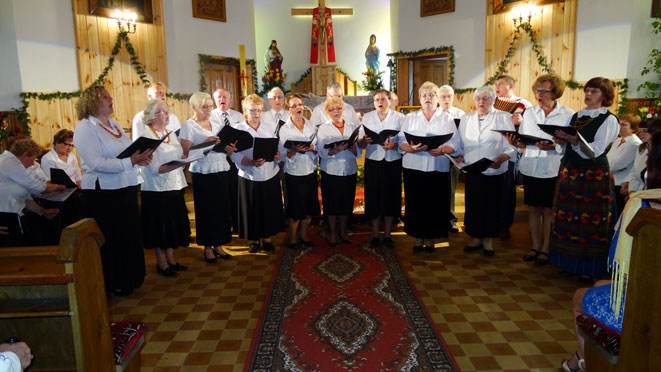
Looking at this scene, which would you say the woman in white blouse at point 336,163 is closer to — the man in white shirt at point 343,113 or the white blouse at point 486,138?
the man in white shirt at point 343,113

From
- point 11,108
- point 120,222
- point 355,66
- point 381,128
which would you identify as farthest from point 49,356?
point 355,66

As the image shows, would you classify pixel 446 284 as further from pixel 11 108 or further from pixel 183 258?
pixel 11 108

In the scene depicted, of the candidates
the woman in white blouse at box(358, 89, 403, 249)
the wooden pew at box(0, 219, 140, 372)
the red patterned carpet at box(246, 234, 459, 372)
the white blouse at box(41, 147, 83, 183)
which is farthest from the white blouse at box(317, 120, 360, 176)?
the wooden pew at box(0, 219, 140, 372)

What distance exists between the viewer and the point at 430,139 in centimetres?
372

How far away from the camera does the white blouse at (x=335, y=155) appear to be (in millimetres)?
4336

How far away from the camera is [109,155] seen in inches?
123

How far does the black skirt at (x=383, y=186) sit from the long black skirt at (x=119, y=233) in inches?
85.9

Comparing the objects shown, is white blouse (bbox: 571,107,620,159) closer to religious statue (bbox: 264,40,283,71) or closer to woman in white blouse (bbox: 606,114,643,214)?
woman in white blouse (bbox: 606,114,643,214)

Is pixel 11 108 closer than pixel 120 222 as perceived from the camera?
No

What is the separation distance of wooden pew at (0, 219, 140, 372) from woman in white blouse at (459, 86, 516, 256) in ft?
10.7

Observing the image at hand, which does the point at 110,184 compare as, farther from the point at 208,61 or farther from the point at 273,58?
the point at 273,58

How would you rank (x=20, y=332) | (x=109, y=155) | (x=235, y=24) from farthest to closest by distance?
(x=235, y=24), (x=109, y=155), (x=20, y=332)

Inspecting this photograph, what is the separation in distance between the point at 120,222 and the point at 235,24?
7331mm

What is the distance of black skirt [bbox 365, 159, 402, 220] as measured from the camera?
14.3 ft
